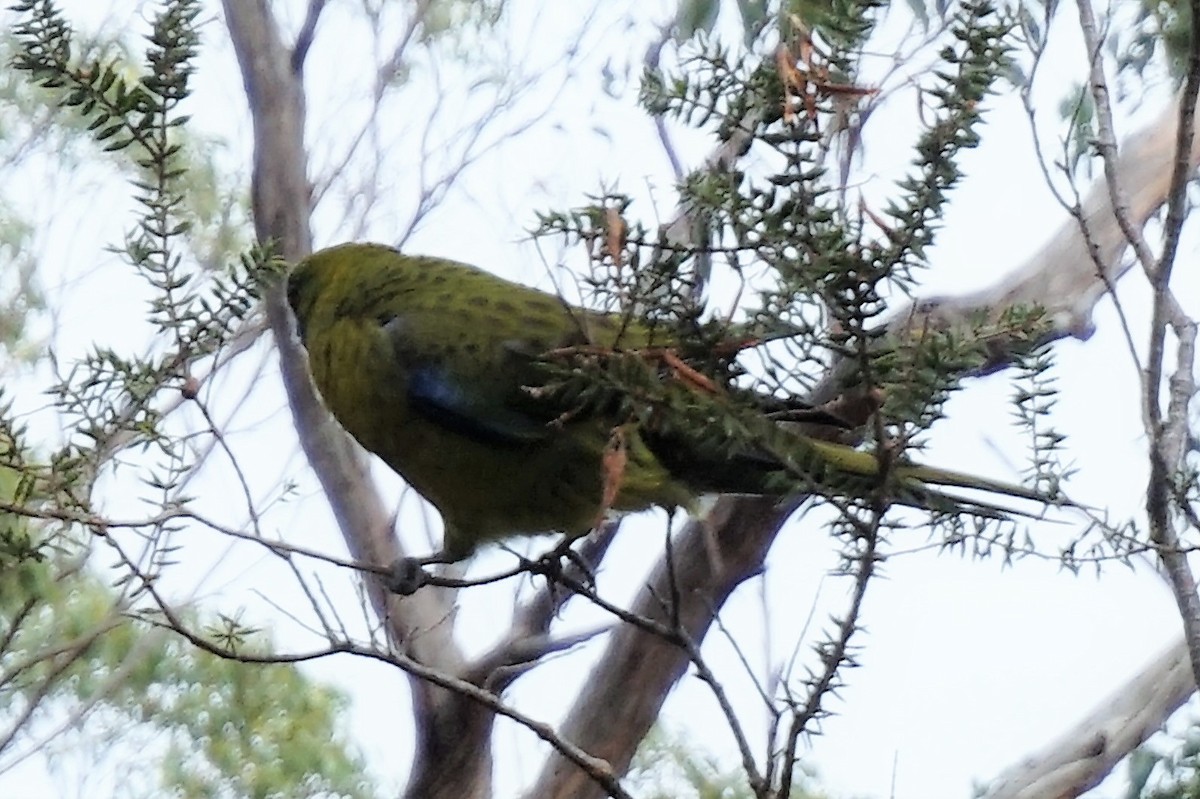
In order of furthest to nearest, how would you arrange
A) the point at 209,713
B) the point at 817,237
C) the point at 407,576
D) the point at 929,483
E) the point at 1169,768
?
the point at 209,713, the point at 407,576, the point at 1169,768, the point at 929,483, the point at 817,237

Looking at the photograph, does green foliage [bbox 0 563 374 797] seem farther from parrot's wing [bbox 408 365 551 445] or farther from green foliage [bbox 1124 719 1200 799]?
green foliage [bbox 1124 719 1200 799]

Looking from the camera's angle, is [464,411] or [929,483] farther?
[464,411]

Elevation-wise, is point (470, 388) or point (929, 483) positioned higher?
point (470, 388)

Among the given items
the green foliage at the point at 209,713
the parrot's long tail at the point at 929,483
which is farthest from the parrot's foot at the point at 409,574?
the green foliage at the point at 209,713

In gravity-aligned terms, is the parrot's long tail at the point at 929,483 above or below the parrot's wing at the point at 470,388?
below

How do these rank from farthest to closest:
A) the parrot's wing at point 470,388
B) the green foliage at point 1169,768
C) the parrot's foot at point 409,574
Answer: the parrot's foot at point 409,574 < the parrot's wing at point 470,388 < the green foliage at point 1169,768

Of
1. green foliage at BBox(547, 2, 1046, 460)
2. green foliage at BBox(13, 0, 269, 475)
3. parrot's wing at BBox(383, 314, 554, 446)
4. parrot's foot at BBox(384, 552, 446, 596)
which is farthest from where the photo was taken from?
parrot's foot at BBox(384, 552, 446, 596)

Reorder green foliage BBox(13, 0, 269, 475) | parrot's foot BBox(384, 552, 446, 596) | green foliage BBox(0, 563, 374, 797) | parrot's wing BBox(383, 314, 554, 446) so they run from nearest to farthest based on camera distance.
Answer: green foliage BBox(13, 0, 269, 475) < parrot's wing BBox(383, 314, 554, 446) < parrot's foot BBox(384, 552, 446, 596) < green foliage BBox(0, 563, 374, 797)

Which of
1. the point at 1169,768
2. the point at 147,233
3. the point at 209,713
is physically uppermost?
the point at 209,713

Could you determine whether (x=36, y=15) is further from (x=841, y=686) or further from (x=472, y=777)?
(x=472, y=777)

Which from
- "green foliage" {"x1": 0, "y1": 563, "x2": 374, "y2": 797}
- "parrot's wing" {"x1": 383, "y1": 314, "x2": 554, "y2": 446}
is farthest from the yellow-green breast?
"green foliage" {"x1": 0, "y1": 563, "x2": 374, "y2": 797}

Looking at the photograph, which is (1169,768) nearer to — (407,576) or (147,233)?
(407,576)

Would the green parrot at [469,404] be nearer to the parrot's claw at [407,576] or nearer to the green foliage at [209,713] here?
the parrot's claw at [407,576]

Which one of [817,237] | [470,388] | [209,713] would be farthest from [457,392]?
[209,713]
